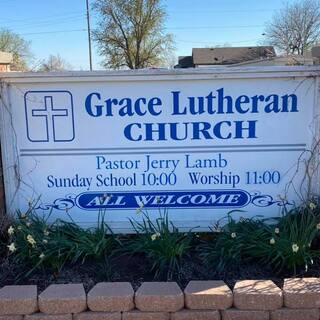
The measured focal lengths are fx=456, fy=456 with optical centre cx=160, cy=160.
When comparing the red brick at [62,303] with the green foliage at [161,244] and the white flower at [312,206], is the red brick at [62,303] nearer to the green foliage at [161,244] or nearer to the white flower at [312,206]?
the green foliage at [161,244]

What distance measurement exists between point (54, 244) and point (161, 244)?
769 millimetres

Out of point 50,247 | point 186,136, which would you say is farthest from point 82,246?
point 186,136

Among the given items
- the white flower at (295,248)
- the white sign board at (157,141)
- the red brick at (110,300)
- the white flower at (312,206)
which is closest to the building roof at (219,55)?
the white sign board at (157,141)

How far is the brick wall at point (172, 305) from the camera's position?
2777 millimetres

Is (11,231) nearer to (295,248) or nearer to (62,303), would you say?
(62,303)

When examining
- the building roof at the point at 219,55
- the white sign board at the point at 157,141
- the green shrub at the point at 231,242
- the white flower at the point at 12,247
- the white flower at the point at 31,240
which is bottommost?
the green shrub at the point at 231,242

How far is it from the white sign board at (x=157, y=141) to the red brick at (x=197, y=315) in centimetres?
93

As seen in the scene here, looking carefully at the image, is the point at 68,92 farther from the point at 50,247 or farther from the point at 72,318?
the point at 72,318

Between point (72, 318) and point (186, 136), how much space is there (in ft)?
5.11

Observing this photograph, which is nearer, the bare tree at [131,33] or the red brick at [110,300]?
the red brick at [110,300]

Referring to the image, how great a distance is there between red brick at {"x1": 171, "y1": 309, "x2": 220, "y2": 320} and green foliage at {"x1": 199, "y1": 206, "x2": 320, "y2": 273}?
0.43m

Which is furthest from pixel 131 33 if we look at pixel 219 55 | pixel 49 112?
pixel 49 112

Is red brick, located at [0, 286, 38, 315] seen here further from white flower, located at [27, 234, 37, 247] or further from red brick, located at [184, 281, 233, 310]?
red brick, located at [184, 281, 233, 310]

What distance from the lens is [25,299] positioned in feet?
9.14
